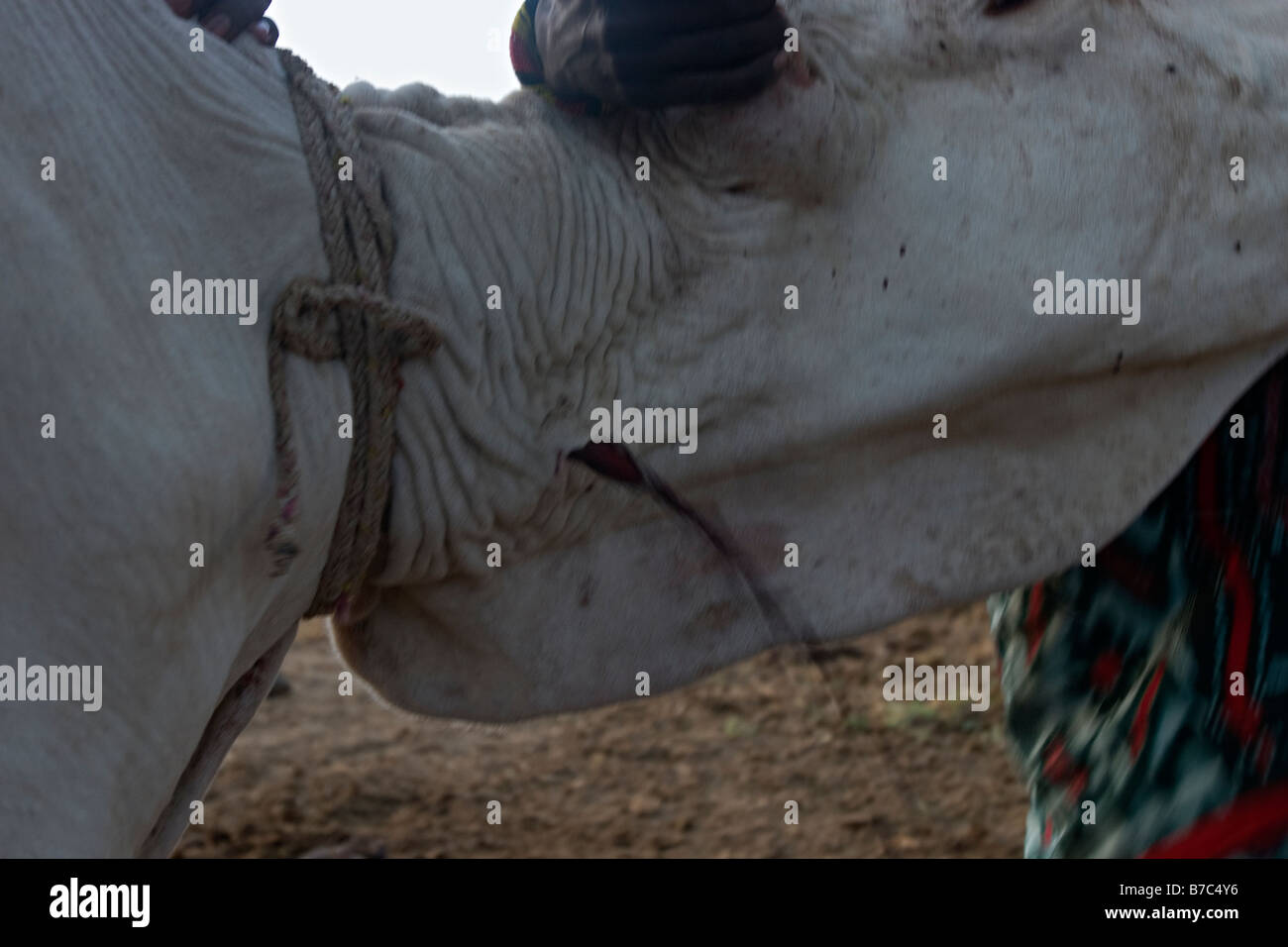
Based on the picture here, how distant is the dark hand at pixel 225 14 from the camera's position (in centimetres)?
161

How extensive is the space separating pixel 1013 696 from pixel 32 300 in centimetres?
153

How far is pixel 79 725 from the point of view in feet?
4.69

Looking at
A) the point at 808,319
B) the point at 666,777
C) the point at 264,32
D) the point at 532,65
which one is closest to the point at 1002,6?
the point at 808,319

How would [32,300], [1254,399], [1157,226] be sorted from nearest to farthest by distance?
[32,300], [1157,226], [1254,399]

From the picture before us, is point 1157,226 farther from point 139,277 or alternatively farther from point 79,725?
point 79,725

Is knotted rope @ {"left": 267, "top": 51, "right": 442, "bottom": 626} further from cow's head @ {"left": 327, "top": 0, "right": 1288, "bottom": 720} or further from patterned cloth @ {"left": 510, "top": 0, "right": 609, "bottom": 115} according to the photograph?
patterned cloth @ {"left": 510, "top": 0, "right": 609, "bottom": 115}

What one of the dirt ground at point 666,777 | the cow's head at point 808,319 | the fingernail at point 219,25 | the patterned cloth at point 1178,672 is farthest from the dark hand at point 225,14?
the dirt ground at point 666,777

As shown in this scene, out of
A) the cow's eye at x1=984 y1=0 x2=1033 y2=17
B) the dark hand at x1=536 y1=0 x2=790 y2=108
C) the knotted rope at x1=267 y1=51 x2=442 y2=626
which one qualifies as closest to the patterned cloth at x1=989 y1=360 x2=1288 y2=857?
the cow's eye at x1=984 y1=0 x2=1033 y2=17

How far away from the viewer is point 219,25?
5.31 feet

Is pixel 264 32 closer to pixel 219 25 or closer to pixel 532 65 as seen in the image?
pixel 219 25

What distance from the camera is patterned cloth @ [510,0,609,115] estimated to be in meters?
1.74

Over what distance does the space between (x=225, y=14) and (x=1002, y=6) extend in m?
0.85

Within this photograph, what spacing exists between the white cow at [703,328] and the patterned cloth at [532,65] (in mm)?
26
